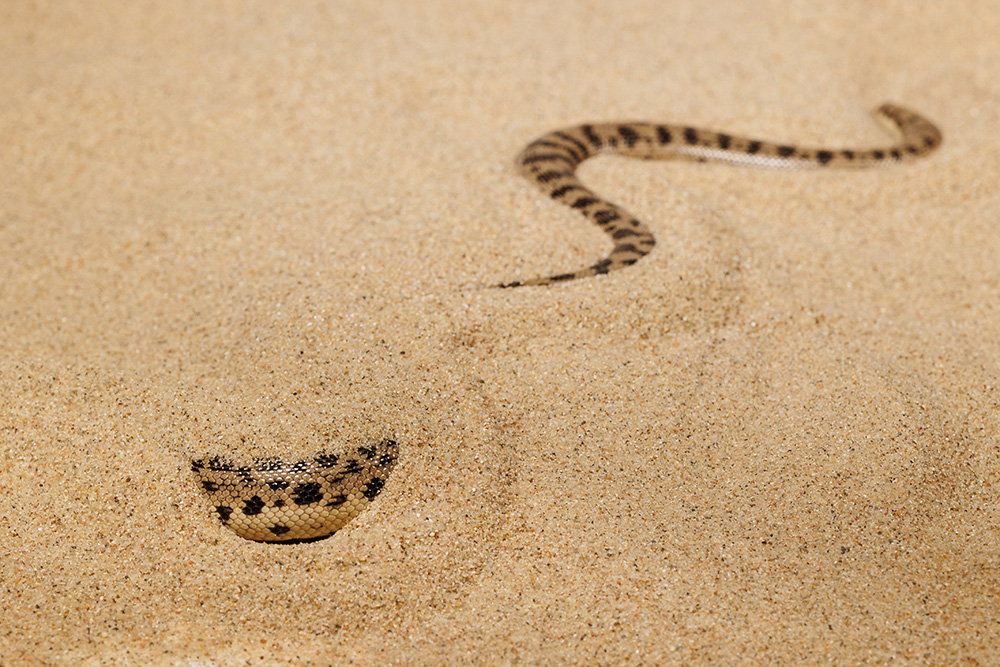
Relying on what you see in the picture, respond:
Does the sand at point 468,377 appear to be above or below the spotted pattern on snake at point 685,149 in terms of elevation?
below

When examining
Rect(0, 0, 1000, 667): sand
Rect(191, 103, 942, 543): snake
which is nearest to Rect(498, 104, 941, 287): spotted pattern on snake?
Rect(191, 103, 942, 543): snake

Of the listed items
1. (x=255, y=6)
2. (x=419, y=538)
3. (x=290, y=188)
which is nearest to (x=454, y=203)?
(x=290, y=188)

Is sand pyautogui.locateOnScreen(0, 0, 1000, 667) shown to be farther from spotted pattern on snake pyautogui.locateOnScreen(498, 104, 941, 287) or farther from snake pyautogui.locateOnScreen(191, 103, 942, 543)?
spotted pattern on snake pyautogui.locateOnScreen(498, 104, 941, 287)

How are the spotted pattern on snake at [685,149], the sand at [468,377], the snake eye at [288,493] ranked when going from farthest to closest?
the spotted pattern on snake at [685,149] → the snake eye at [288,493] → the sand at [468,377]

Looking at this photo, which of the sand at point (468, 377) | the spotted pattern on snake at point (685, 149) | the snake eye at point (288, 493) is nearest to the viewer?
the sand at point (468, 377)

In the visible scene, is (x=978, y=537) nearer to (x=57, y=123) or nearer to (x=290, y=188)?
(x=290, y=188)

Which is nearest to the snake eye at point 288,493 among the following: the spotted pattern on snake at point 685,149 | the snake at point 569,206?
the snake at point 569,206

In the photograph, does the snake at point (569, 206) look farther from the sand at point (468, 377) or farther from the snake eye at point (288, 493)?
the sand at point (468, 377)

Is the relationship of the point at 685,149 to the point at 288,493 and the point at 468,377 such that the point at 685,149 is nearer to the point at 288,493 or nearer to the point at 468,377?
the point at 468,377
